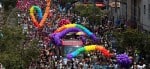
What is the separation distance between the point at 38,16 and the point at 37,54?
2426 cm

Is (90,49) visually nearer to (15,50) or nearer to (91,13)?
(15,50)

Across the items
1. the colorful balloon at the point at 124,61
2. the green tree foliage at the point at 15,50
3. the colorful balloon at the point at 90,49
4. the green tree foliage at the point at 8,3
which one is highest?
the green tree foliage at the point at 15,50

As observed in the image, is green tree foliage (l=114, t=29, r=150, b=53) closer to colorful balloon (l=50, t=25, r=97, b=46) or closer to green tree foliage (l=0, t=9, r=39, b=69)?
colorful balloon (l=50, t=25, r=97, b=46)

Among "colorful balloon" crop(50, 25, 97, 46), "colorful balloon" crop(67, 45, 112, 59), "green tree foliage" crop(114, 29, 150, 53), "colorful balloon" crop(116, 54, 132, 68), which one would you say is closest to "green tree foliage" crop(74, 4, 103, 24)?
"colorful balloon" crop(50, 25, 97, 46)

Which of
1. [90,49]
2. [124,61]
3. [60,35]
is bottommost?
[60,35]

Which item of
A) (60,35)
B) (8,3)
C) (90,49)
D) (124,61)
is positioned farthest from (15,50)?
(8,3)

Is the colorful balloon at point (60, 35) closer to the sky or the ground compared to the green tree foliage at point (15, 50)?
closer to the ground

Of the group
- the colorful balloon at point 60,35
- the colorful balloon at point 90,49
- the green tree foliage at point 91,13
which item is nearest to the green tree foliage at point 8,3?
the green tree foliage at point 91,13

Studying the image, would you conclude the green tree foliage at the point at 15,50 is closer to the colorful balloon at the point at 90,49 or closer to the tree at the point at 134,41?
the colorful balloon at the point at 90,49

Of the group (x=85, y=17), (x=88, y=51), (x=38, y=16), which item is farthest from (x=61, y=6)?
(x=88, y=51)

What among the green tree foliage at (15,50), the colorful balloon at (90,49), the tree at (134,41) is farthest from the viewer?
the colorful balloon at (90,49)

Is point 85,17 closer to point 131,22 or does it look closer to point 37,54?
point 131,22

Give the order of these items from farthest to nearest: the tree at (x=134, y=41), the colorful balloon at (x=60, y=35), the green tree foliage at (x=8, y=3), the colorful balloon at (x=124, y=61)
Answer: the green tree foliage at (x=8, y=3) < the colorful balloon at (x=60, y=35) < the tree at (x=134, y=41) < the colorful balloon at (x=124, y=61)

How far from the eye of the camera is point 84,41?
41.0 metres
